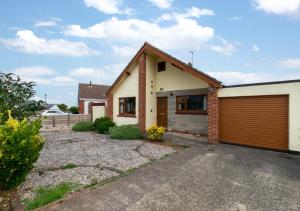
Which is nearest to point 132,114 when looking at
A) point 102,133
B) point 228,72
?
point 102,133

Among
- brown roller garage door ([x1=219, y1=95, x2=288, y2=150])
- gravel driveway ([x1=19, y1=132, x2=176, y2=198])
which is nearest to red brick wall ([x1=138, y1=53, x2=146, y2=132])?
gravel driveway ([x1=19, y1=132, x2=176, y2=198])

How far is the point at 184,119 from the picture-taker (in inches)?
502

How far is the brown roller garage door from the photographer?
828 centimetres

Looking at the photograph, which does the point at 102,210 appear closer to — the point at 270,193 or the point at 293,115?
the point at 270,193

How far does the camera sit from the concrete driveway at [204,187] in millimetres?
4137

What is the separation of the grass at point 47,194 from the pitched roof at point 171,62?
7819mm

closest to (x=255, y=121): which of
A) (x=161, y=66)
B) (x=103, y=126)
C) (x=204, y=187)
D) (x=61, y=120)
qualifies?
(x=204, y=187)

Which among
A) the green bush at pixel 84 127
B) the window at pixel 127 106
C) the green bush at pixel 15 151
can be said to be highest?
the window at pixel 127 106

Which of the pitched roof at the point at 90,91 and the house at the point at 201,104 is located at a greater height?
the pitched roof at the point at 90,91

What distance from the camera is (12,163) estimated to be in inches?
161

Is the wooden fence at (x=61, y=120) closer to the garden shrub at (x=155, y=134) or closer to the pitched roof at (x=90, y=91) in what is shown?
the garden shrub at (x=155, y=134)

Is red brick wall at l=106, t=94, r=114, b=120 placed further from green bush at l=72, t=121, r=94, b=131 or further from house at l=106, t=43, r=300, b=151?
green bush at l=72, t=121, r=94, b=131

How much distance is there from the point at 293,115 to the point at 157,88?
8.47 meters

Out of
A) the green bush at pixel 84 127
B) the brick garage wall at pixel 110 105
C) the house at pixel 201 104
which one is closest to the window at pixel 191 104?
the house at pixel 201 104
